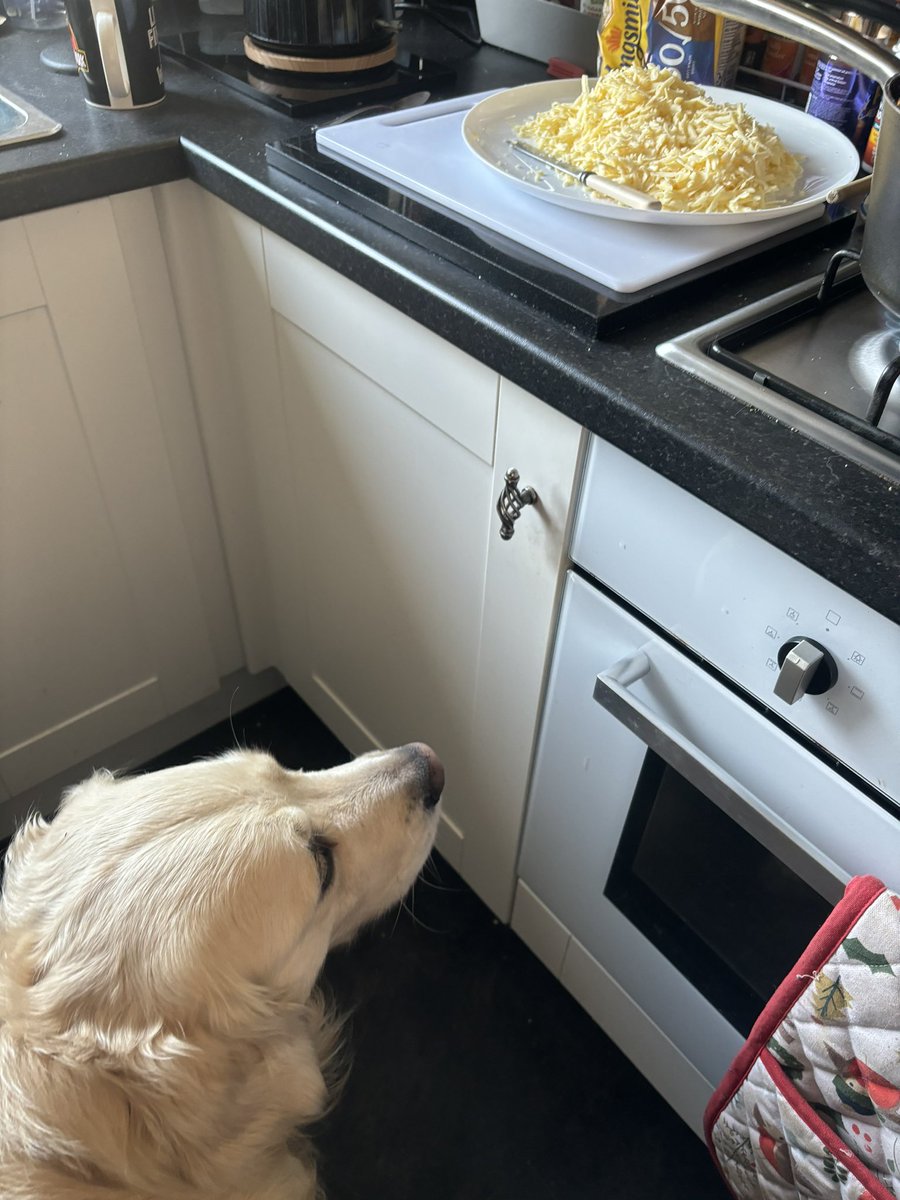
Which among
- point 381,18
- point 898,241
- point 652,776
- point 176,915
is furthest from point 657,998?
point 381,18

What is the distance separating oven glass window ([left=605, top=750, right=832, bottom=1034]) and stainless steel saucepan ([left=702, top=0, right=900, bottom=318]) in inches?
17.4

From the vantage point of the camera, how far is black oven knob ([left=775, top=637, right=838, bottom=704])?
0.61 meters

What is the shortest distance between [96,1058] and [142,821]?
17 centimetres

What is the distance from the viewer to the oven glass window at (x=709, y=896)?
808mm

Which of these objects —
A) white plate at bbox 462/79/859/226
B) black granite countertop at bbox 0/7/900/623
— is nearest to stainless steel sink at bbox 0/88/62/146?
black granite countertop at bbox 0/7/900/623

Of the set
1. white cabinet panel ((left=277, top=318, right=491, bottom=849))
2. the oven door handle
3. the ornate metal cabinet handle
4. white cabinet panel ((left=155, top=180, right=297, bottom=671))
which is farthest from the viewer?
white cabinet panel ((left=155, top=180, right=297, bottom=671))

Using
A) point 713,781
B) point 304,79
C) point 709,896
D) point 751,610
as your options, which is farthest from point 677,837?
point 304,79

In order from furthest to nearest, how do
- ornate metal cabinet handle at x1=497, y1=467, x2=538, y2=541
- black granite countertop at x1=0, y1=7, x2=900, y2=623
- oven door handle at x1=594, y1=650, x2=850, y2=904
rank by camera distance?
1. ornate metal cabinet handle at x1=497, y1=467, x2=538, y2=541
2. oven door handle at x1=594, y1=650, x2=850, y2=904
3. black granite countertop at x1=0, y1=7, x2=900, y2=623

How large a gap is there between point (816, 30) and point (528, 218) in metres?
0.26

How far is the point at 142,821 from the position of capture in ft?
2.37

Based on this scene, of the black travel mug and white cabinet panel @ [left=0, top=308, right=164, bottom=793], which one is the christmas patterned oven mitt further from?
the black travel mug

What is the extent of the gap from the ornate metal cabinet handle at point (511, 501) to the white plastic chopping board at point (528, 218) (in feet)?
0.59

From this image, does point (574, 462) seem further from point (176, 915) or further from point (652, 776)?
point (176, 915)

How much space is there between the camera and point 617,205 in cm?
78
